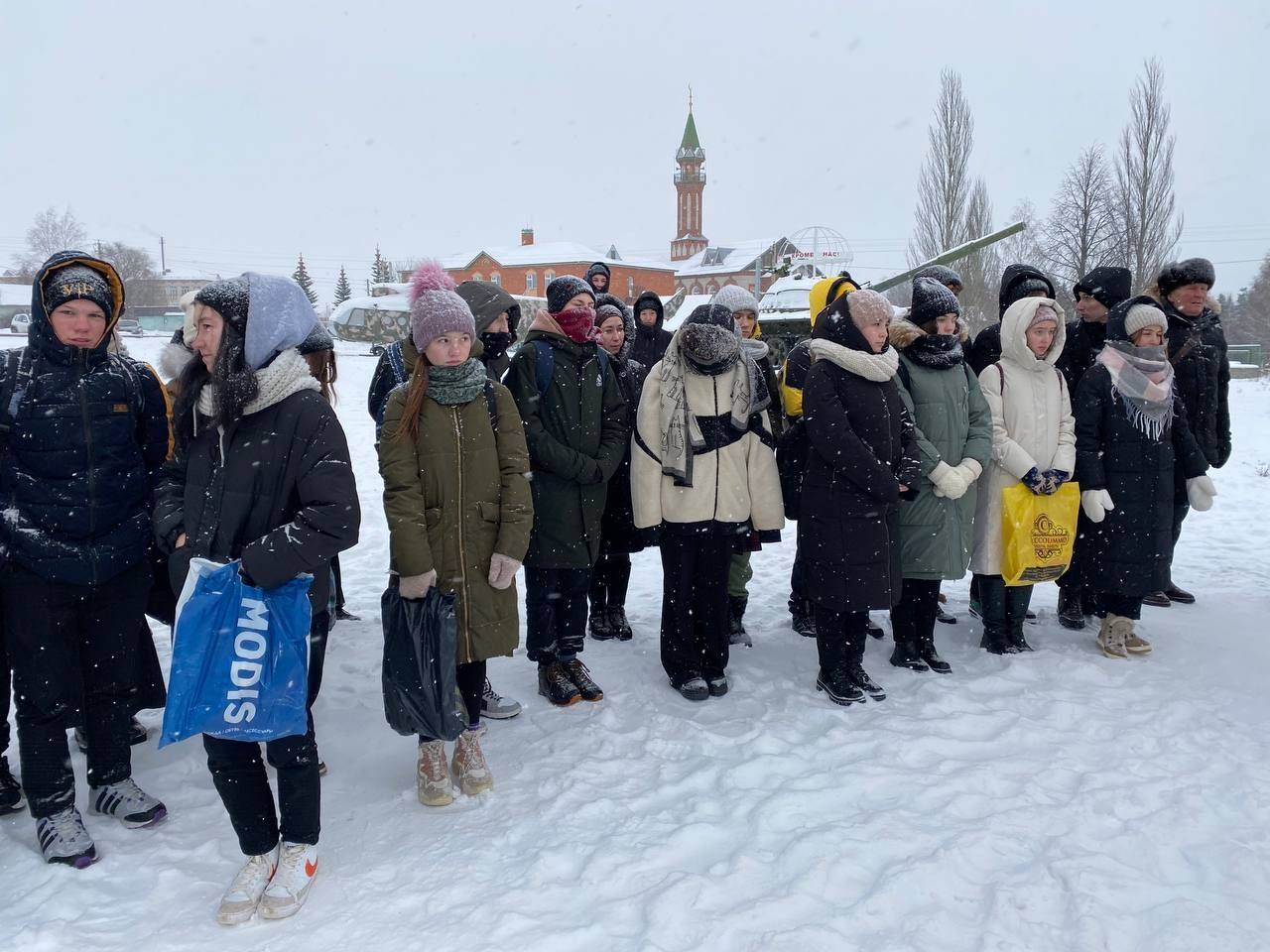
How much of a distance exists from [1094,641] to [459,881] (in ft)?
13.0

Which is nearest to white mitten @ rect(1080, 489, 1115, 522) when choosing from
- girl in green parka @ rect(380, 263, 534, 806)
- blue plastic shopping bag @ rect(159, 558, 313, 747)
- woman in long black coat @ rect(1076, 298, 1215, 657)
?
woman in long black coat @ rect(1076, 298, 1215, 657)

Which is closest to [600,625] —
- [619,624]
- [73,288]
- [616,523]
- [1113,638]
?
[619,624]

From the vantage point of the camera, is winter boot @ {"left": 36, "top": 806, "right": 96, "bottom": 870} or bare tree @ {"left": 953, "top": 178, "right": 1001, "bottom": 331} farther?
bare tree @ {"left": 953, "top": 178, "right": 1001, "bottom": 331}

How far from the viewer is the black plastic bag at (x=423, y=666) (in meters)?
3.13

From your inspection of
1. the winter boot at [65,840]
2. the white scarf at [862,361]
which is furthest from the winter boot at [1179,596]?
the winter boot at [65,840]

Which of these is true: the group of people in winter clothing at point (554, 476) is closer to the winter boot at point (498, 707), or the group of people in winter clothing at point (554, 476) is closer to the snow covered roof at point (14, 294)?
the winter boot at point (498, 707)

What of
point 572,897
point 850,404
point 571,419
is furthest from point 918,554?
point 572,897

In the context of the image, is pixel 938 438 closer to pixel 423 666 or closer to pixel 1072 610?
pixel 1072 610

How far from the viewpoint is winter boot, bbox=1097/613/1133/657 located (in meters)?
4.71

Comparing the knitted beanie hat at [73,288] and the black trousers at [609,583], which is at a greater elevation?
the knitted beanie hat at [73,288]

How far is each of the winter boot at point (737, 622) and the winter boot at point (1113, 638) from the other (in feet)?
6.47

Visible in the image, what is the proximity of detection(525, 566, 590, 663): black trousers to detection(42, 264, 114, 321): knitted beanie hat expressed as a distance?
2.15 m

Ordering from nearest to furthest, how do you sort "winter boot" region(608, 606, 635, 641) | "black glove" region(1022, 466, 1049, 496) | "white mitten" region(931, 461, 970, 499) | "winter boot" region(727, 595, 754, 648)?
1. "white mitten" region(931, 461, 970, 499)
2. "black glove" region(1022, 466, 1049, 496)
3. "winter boot" region(727, 595, 754, 648)
4. "winter boot" region(608, 606, 635, 641)

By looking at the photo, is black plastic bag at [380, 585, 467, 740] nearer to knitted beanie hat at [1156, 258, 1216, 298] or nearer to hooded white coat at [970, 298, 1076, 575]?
hooded white coat at [970, 298, 1076, 575]
